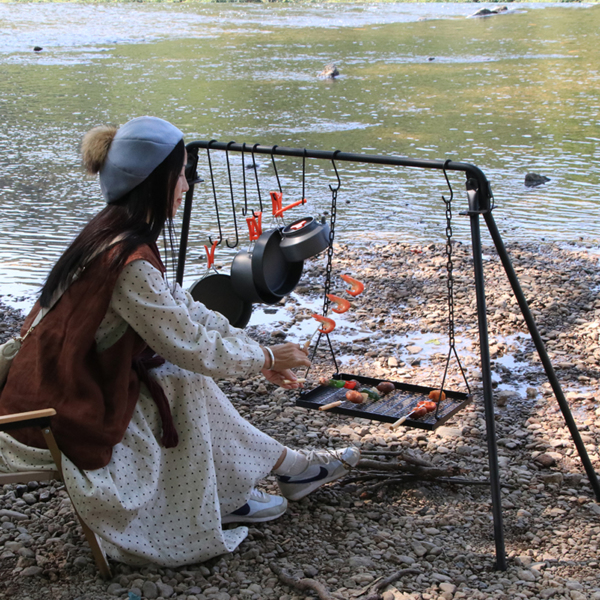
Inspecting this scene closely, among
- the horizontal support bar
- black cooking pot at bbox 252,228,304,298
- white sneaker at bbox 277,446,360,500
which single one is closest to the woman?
white sneaker at bbox 277,446,360,500

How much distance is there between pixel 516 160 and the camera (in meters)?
10.1

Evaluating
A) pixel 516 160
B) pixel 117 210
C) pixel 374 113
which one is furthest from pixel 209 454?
pixel 374 113

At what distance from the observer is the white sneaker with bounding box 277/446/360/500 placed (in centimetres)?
300

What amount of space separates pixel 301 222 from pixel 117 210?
48.4 inches

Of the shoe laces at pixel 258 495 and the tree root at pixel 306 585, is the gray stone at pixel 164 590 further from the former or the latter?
the shoe laces at pixel 258 495

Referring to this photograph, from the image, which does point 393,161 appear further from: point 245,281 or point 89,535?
point 89,535

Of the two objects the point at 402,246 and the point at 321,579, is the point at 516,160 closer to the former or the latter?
the point at 402,246

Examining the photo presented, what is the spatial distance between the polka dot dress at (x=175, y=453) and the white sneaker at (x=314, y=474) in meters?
0.24

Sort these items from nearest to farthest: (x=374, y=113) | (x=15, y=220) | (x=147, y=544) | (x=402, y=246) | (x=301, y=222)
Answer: (x=147, y=544), (x=301, y=222), (x=402, y=246), (x=15, y=220), (x=374, y=113)

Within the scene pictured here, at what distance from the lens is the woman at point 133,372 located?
2.29m

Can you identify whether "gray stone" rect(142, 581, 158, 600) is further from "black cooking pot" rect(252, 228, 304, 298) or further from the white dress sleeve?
"black cooking pot" rect(252, 228, 304, 298)

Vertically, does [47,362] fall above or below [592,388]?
above

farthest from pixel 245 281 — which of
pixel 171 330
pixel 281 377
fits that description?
pixel 171 330

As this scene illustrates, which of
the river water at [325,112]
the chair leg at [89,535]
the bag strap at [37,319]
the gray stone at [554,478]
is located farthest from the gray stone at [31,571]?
the river water at [325,112]
